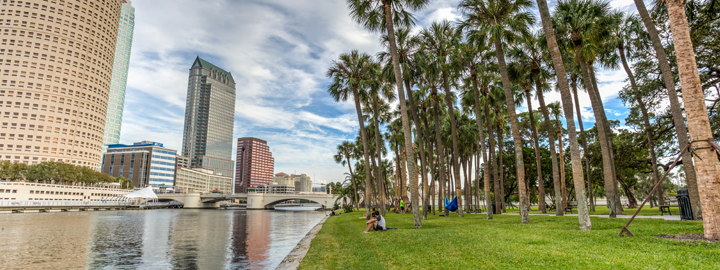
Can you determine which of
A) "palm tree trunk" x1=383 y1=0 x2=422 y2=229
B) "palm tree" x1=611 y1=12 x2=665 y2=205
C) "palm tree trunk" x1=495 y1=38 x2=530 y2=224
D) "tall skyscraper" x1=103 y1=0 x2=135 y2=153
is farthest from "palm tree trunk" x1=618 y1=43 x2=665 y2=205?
"tall skyscraper" x1=103 y1=0 x2=135 y2=153

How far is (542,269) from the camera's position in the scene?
6.11 meters

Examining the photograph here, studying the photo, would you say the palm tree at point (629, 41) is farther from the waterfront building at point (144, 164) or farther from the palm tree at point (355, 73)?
the waterfront building at point (144, 164)

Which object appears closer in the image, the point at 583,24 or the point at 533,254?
the point at 533,254

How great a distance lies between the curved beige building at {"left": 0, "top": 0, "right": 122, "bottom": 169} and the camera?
11031 cm

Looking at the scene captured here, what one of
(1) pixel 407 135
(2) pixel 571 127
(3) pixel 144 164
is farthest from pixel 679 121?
(3) pixel 144 164

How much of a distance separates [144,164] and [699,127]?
190 meters

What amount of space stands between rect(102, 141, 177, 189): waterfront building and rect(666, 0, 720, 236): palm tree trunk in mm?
183303

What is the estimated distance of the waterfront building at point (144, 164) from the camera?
528 feet

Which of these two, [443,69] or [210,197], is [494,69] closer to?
[443,69]

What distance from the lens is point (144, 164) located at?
162 m

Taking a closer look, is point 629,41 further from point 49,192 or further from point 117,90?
point 117,90

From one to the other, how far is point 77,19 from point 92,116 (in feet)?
116

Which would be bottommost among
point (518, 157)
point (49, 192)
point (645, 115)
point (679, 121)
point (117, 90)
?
point (49, 192)

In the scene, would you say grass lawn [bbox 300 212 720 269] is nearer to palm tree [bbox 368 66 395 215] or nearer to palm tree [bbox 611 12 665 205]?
palm tree [bbox 611 12 665 205]
